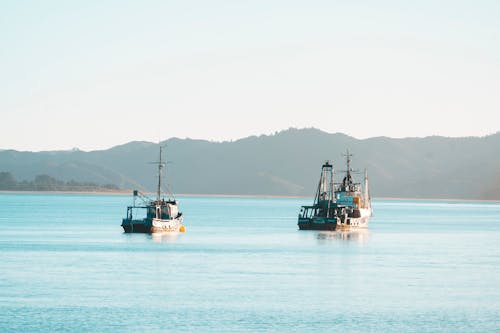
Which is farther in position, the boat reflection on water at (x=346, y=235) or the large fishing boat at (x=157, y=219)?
the boat reflection on water at (x=346, y=235)

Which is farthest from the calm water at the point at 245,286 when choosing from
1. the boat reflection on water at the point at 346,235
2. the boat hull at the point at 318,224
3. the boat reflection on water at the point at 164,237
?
the boat hull at the point at 318,224

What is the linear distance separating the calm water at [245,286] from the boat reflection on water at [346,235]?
1131 centimetres

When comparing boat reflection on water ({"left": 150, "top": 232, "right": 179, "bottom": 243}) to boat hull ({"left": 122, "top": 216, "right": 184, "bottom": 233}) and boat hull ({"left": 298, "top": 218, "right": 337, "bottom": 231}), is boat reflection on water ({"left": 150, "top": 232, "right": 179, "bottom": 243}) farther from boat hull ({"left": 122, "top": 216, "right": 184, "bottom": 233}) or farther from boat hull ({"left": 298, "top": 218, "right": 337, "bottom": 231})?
boat hull ({"left": 298, "top": 218, "right": 337, "bottom": 231})

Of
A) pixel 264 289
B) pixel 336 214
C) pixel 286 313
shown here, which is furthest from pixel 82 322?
pixel 336 214

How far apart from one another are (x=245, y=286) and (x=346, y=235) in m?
77.9

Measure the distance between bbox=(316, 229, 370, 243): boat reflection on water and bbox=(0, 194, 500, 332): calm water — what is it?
11.3 meters

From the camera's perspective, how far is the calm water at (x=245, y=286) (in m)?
57.9

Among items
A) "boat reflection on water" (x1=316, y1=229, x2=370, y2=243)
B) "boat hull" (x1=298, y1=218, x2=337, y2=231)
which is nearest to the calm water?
"boat reflection on water" (x1=316, y1=229, x2=370, y2=243)

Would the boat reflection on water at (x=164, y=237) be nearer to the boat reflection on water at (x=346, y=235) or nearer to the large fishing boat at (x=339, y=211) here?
the boat reflection on water at (x=346, y=235)

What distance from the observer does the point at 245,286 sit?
7431cm

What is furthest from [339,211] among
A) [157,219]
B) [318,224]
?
[157,219]

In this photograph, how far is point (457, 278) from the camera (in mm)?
82500

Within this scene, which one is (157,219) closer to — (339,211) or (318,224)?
(318,224)

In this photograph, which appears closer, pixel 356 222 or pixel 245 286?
pixel 245 286
